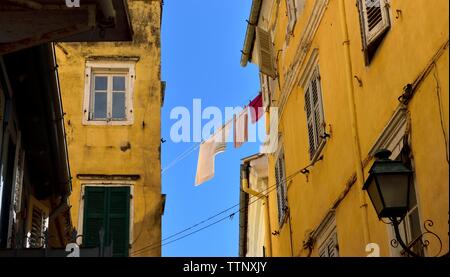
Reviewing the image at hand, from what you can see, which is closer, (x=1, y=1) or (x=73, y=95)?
(x=1, y=1)

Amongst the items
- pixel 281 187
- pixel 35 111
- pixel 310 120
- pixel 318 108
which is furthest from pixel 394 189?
pixel 281 187

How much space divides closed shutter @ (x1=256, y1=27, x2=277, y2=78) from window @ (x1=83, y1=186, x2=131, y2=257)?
368cm

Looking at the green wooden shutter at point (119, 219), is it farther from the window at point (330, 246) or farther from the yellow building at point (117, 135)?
the window at point (330, 246)

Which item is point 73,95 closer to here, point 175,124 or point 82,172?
point 82,172

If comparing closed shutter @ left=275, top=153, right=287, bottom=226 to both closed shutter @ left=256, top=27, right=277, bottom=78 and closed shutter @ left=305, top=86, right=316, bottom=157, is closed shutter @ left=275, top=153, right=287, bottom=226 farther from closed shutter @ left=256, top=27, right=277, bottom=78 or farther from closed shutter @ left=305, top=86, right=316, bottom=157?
closed shutter @ left=305, top=86, right=316, bottom=157

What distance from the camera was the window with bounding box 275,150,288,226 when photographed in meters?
15.5

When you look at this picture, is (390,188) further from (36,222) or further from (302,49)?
(36,222)

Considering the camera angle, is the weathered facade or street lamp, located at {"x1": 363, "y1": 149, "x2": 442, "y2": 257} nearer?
street lamp, located at {"x1": 363, "y1": 149, "x2": 442, "y2": 257}

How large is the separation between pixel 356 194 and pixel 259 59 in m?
6.59

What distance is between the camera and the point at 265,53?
16.5m

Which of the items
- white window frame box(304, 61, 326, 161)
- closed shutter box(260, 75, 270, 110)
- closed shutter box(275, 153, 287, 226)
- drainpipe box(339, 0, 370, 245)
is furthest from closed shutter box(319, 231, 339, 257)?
closed shutter box(260, 75, 270, 110)

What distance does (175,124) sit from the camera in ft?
53.6
